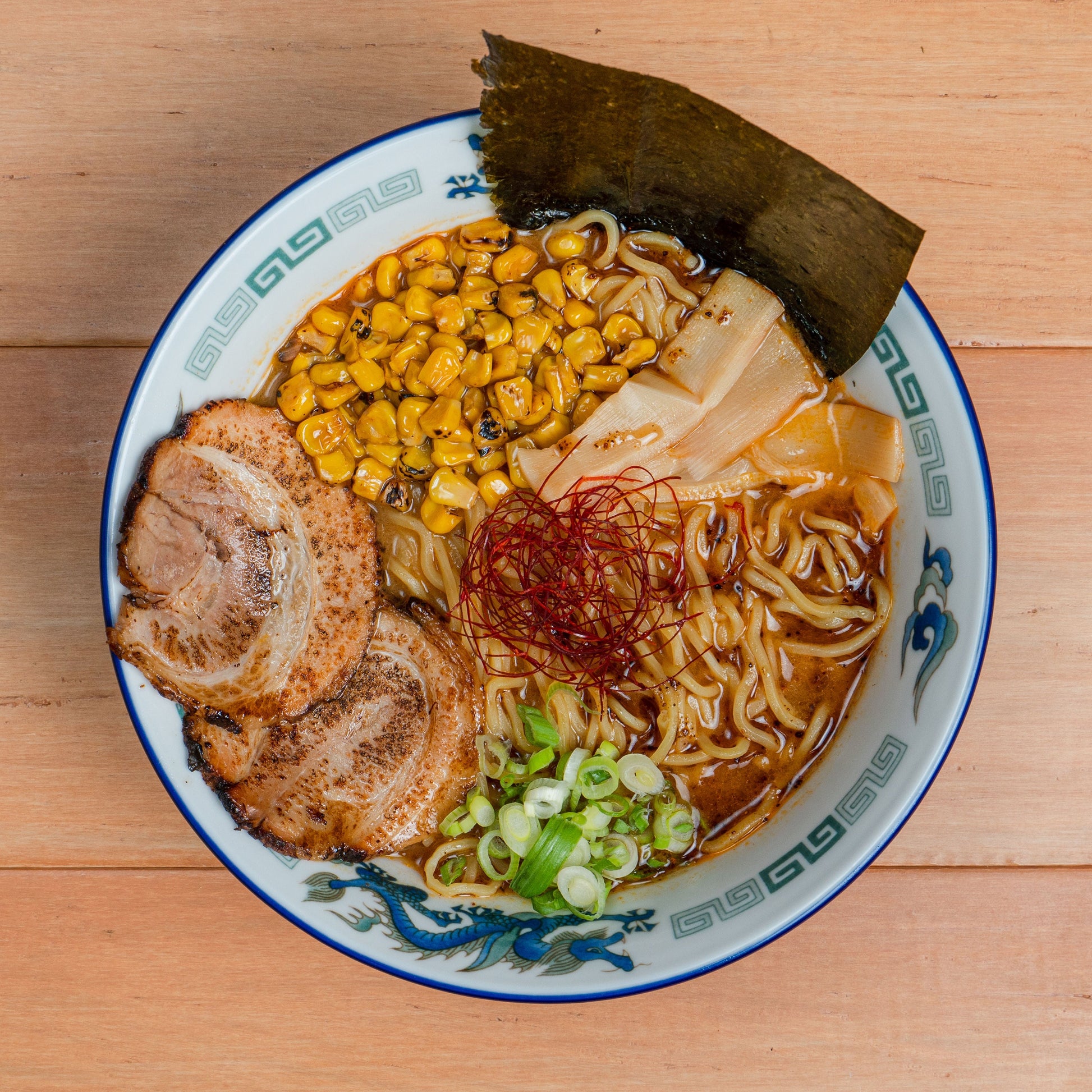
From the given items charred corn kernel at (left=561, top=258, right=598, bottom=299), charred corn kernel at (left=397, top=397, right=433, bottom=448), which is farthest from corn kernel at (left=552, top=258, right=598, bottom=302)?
charred corn kernel at (left=397, top=397, right=433, bottom=448)

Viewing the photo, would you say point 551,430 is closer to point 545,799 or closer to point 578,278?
point 578,278

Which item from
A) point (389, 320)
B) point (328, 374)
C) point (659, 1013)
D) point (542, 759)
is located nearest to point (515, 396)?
point (389, 320)

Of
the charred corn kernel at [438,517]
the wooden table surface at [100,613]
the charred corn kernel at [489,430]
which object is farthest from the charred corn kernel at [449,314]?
the wooden table surface at [100,613]

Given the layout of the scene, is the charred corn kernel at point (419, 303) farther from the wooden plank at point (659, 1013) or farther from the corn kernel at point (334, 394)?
the wooden plank at point (659, 1013)

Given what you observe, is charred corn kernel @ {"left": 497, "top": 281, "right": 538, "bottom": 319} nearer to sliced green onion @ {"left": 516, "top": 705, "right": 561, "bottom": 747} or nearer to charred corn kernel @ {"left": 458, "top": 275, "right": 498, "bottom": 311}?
charred corn kernel @ {"left": 458, "top": 275, "right": 498, "bottom": 311}

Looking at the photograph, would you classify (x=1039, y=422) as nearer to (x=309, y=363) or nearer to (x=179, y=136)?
(x=309, y=363)

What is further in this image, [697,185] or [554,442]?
[554,442]
